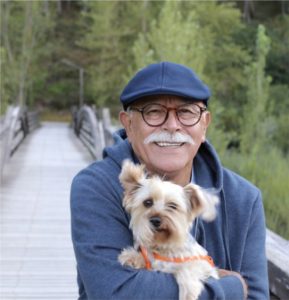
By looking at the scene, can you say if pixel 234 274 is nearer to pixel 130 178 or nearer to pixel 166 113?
pixel 130 178

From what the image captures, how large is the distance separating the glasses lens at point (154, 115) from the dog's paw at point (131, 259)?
482 mm

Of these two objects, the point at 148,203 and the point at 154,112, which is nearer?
the point at 148,203

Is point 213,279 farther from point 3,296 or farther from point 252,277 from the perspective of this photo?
point 3,296

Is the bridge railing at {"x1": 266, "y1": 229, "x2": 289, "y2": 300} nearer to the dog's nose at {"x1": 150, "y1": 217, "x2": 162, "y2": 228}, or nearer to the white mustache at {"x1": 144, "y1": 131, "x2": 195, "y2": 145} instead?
the white mustache at {"x1": 144, "y1": 131, "x2": 195, "y2": 145}

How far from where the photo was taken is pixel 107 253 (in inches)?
85.4

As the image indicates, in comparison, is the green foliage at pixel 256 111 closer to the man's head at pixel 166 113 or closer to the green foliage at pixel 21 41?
the man's head at pixel 166 113

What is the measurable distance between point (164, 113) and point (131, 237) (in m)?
0.46

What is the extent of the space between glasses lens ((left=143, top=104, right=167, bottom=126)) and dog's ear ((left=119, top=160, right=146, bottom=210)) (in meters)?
0.24

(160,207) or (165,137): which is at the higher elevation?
(165,137)

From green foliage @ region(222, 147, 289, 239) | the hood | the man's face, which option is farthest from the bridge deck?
the man's face

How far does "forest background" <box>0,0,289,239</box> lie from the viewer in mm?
15016

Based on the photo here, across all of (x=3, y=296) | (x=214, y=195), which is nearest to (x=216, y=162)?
(x=214, y=195)

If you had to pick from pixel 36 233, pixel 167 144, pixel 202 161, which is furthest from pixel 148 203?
pixel 36 233

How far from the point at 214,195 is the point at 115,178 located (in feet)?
1.18
